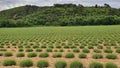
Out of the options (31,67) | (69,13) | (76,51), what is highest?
(31,67)

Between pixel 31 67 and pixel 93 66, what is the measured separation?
3.05m

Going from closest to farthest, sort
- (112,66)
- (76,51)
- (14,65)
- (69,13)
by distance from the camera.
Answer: (112,66)
(14,65)
(76,51)
(69,13)

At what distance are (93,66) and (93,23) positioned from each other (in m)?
120

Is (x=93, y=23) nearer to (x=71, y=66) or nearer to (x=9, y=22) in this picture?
(x=9, y=22)

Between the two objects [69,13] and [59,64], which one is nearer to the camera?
[59,64]

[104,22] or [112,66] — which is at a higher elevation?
[112,66]

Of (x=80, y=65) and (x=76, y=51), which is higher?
(x=80, y=65)

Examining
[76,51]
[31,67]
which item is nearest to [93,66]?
[31,67]

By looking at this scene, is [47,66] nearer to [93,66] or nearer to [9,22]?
[93,66]

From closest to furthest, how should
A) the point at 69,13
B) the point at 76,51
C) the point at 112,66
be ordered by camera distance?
the point at 112,66 → the point at 76,51 → the point at 69,13

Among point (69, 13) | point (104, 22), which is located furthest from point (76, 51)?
point (69, 13)

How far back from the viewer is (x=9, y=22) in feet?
425

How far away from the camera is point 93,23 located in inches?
5236

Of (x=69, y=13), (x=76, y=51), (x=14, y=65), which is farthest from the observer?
(x=69, y=13)
